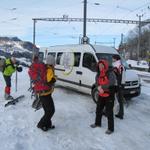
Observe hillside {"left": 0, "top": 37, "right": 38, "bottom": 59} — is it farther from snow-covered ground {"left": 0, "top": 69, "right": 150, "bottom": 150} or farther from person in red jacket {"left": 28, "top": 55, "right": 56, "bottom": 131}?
person in red jacket {"left": 28, "top": 55, "right": 56, "bottom": 131}

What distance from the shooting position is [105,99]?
9.05 m

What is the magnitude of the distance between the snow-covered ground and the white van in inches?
39.1

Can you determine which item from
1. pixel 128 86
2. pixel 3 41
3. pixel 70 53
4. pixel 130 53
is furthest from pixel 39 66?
pixel 130 53

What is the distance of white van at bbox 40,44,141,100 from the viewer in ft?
43.7

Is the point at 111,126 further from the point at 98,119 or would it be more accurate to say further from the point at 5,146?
the point at 5,146

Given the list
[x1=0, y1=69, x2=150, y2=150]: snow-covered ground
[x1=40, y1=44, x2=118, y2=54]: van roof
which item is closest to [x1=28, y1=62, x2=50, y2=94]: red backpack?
[x1=0, y1=69, x2=150, y2=150]: snow-covered ground

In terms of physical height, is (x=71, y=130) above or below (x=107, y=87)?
below

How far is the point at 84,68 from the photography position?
1423 centimetres

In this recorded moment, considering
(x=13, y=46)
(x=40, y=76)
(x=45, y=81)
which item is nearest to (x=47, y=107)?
(x=45, y=81)

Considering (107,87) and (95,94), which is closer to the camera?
(107,87)

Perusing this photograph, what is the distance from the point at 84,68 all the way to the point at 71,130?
533 cm

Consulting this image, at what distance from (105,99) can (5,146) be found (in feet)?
8.82

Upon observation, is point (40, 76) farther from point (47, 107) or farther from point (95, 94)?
point (95, 94)

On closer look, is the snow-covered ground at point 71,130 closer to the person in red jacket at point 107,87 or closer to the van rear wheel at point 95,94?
the van rear wheel at point 95,94
